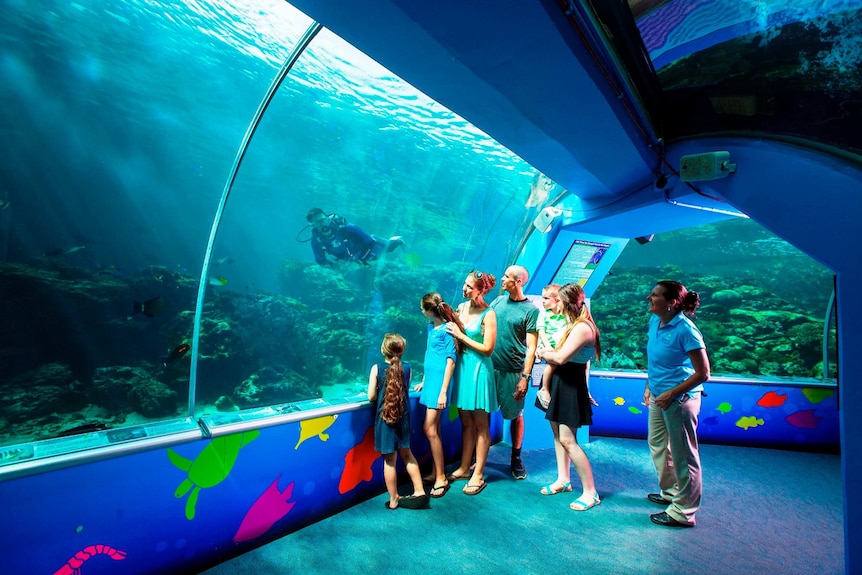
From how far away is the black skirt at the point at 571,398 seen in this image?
3.13 metres

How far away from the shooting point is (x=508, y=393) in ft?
12.1

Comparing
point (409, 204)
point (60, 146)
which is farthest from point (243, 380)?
point (60, 146)

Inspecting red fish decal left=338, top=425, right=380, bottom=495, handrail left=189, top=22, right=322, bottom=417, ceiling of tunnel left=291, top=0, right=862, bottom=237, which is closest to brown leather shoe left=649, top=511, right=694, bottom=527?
red fish decal left=338, top=425, right=380, bottom=495

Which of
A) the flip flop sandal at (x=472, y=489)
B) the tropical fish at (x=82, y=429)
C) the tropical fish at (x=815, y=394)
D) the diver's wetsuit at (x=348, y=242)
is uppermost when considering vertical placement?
the diver's wetsuit at (x=348, y=242)

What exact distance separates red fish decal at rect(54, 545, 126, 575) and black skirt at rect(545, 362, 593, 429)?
9.30 ft

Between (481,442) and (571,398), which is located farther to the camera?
(481,442)

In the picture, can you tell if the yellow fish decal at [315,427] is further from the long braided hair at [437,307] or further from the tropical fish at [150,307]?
the tropical fish at [150,307]

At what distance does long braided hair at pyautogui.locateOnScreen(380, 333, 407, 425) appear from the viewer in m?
2.93

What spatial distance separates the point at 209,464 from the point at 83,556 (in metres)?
0.61

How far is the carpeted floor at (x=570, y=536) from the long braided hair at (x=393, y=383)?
0.76 meters

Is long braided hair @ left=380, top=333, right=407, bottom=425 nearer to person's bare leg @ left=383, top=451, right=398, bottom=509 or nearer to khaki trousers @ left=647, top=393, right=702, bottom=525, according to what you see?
person's bare leg @ left=383, top=451, right=398, bottom=509

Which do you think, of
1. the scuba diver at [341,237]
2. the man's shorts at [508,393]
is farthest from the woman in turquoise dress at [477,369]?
the scuba diver at [341,237]

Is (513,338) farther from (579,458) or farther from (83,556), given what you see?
(83,556)

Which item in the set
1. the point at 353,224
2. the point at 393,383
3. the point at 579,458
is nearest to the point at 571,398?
the point at 579,458
